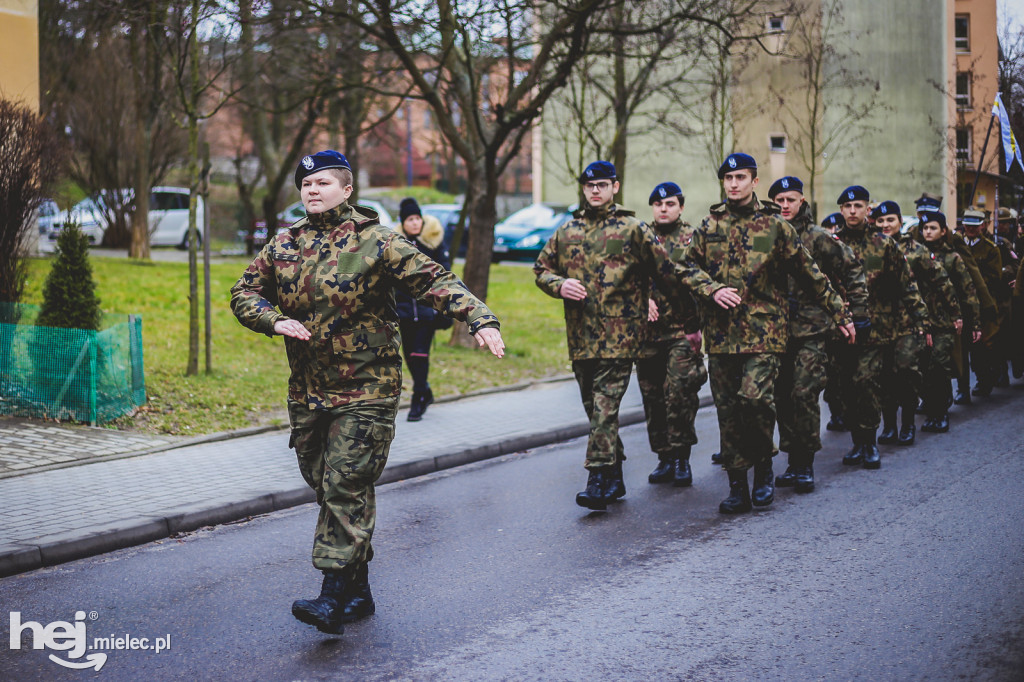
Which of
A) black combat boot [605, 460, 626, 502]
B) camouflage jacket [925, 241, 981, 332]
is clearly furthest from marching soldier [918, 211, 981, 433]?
black combat boot [605, 460, 626, 502]

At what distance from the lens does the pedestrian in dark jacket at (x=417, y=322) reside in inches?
404

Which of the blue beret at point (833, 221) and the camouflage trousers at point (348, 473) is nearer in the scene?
the camouflage trousers at point (348, 473)

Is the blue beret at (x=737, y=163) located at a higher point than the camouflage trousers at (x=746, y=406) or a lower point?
higher

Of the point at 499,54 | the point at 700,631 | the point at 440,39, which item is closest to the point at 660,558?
the point at 700,631

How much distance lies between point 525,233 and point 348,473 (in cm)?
2405

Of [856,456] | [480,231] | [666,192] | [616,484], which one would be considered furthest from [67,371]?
[480,231]

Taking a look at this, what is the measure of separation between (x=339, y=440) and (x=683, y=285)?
2928 mm

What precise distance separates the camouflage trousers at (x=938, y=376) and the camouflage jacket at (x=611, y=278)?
13.0ft

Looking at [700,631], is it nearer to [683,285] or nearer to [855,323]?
[683,285]

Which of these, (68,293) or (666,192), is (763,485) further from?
(68,293)

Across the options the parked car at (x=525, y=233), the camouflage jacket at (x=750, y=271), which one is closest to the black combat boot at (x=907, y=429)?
the camouflage jacket at (x=750, y=271)

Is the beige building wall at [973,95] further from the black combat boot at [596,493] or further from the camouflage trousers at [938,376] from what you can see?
the black combat boot at [596,493]

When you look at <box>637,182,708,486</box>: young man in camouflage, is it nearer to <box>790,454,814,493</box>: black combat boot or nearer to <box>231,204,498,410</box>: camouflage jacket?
→ <box>790,454,814,493</box>: black combat boot

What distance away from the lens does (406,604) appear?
5.29 m
